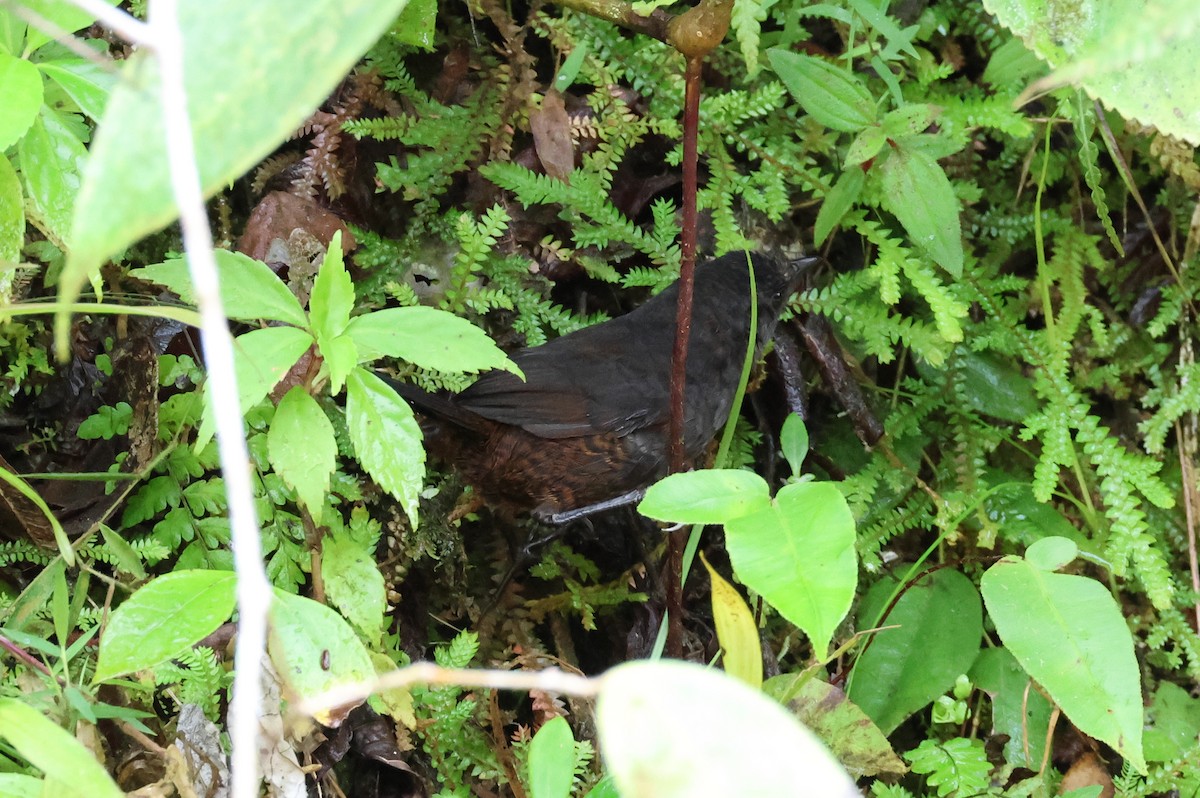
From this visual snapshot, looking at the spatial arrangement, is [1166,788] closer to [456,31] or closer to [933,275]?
[933,275]

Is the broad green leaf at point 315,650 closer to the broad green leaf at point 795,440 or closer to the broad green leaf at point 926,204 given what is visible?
the broad green leaf at point 795,440

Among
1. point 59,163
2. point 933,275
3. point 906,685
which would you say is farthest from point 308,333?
point 933,275

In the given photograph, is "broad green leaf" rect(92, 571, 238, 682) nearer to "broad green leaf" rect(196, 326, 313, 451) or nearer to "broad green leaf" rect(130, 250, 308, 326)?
"broad green leaf" rect(196, 326, 313, 451)

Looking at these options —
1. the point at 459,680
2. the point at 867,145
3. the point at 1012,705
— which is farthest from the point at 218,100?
the point at 1012,705

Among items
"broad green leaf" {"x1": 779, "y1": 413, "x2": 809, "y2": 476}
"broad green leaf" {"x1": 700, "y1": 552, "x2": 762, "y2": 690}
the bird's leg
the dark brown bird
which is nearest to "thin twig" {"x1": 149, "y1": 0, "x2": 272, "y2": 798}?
"broad green leaf" {"x1": 700, "y1": 552, "x2": 762, "y2": 690}

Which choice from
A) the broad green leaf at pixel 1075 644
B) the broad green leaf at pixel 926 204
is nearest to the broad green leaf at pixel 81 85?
the broad green leaf at pixel 1075 644

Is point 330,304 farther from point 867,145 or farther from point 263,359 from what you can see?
point 867,145
